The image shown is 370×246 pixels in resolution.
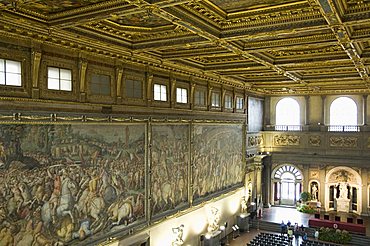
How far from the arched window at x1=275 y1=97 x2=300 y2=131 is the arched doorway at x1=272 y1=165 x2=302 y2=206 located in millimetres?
3233

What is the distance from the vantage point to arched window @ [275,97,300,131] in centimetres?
2906

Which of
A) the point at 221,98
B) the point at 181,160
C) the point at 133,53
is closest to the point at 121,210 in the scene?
the point at 181,160

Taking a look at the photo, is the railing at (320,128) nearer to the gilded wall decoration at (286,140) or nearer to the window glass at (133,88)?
the gilded wall decoration at (286,140)

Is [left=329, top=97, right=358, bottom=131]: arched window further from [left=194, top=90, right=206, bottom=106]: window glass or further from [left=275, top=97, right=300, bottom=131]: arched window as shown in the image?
[left=194, top=90, right=206, bottom=106]: window glass

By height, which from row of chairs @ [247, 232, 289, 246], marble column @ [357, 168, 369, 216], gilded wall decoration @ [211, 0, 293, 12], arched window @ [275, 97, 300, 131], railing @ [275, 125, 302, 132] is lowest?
row of chairs @ [247, 232, 289, 246]

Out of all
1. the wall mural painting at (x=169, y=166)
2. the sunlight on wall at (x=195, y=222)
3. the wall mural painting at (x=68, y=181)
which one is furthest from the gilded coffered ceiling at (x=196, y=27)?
the sunlight on wall at (x=195, y=222)

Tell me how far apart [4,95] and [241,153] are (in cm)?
1796

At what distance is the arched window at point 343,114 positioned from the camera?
1070 inches

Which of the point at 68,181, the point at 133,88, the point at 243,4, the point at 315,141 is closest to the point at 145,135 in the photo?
the point at 133,88

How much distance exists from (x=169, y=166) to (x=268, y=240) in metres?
9.05

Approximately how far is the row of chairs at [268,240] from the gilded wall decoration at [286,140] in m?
8.59

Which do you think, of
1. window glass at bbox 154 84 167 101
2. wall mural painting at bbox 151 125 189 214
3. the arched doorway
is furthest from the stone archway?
window glass at bbox 154 84 167 101

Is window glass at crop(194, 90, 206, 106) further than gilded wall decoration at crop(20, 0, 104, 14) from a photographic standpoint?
Yes

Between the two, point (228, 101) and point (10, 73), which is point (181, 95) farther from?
point (10, 73)
